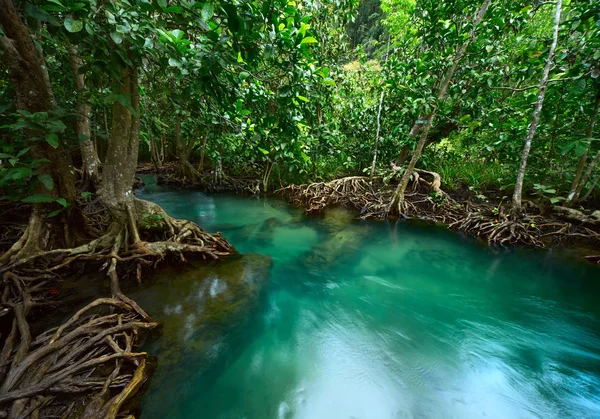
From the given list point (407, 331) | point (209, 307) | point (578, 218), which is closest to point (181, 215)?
point (209, 307)

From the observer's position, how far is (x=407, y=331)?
3.31 m

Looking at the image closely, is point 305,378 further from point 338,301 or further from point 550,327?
point 550,327

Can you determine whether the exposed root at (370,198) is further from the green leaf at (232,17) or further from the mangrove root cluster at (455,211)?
the green leaf at (232,17)

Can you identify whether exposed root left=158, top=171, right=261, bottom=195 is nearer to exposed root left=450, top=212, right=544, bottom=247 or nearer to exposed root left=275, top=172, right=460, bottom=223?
exposed root left=275, top=172, right=460, bottom=223

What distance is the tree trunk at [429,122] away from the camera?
17.3 feet

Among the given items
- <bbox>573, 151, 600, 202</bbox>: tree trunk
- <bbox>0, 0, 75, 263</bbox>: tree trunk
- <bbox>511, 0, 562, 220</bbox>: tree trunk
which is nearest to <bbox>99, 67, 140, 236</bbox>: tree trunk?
<bbox>0, 0, 75, 263</bbox>: tree trunk

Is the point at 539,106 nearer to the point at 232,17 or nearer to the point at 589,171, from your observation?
the point at 589,171

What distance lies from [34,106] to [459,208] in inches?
363

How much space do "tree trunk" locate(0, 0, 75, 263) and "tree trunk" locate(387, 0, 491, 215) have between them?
6758 mm

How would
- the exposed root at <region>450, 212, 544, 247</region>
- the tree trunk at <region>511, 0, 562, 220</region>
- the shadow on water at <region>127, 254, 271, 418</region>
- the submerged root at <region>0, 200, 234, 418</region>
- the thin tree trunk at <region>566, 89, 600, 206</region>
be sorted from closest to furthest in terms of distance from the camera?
the submerged root at <region>0, 200, 234, 418</region>, the shadow on water at <region>127, 254, 271, 418</region>, the tree trunk at <region>511, 0, 562, 220</region>, the thin tree trunk at <region>566, 89, 600, 206</region>, the exposed root at <region>450, 212, 544, 247</region>

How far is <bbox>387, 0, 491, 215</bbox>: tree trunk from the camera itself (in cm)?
528

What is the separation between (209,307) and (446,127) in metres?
8.86

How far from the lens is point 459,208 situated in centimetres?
753

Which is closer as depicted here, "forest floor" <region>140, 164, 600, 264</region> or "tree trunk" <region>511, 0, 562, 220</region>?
"tree trunk" <region>511, 0, 562, 220</region>
